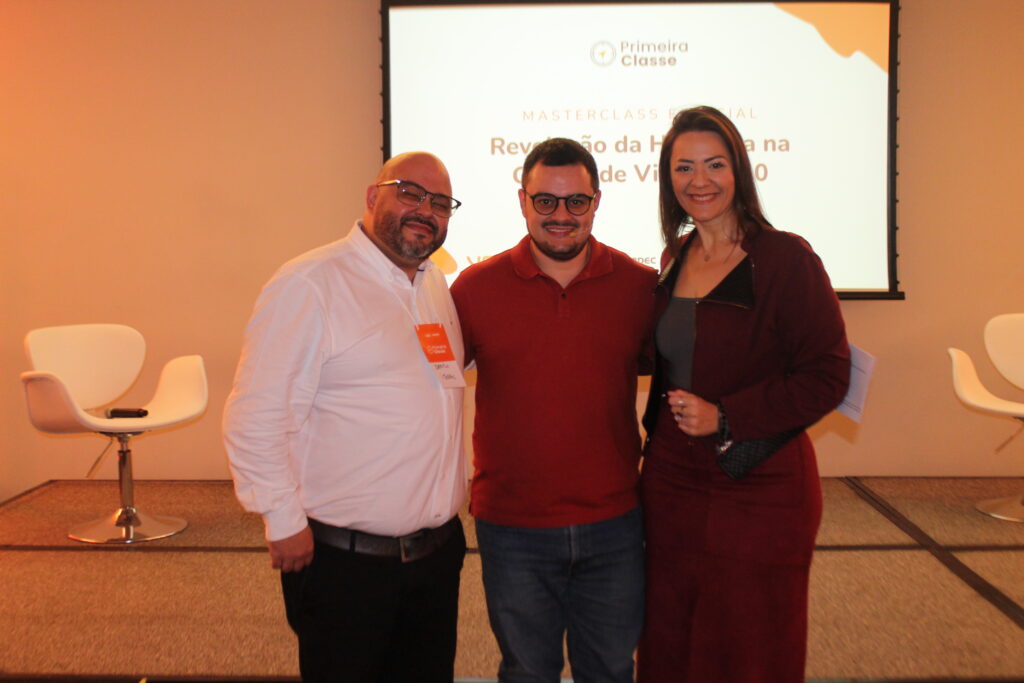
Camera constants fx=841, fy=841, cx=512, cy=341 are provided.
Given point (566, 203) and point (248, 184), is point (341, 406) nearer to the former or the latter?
point (566, 203)

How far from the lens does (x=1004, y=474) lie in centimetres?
520

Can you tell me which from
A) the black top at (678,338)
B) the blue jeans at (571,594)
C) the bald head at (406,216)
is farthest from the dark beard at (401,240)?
the blue jeans at (571,594)

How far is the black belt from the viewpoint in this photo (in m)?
1.85

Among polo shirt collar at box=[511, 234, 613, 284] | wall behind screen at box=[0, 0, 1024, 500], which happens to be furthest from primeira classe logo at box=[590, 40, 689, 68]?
polo shirt collar at box=[511, 234, 613, 284]

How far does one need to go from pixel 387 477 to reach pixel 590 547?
0.50 metres

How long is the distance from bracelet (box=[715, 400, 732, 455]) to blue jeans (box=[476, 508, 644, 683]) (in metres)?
0.34

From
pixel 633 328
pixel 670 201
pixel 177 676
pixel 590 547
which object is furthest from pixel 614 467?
pixel 177 676

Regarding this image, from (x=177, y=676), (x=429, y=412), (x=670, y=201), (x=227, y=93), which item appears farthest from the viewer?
(x=227, y=93)

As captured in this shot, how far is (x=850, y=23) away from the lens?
482cm

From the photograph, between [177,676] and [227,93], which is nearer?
[177,676]

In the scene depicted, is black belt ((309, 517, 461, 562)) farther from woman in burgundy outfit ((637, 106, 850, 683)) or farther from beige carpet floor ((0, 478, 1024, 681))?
beige carpet floor ((0, 478, 1024, 681))

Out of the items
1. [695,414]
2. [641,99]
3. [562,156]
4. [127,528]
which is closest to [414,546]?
[695,414]

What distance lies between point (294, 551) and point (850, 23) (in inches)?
177

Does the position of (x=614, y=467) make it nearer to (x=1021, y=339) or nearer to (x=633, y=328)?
(x=633, y=328)
